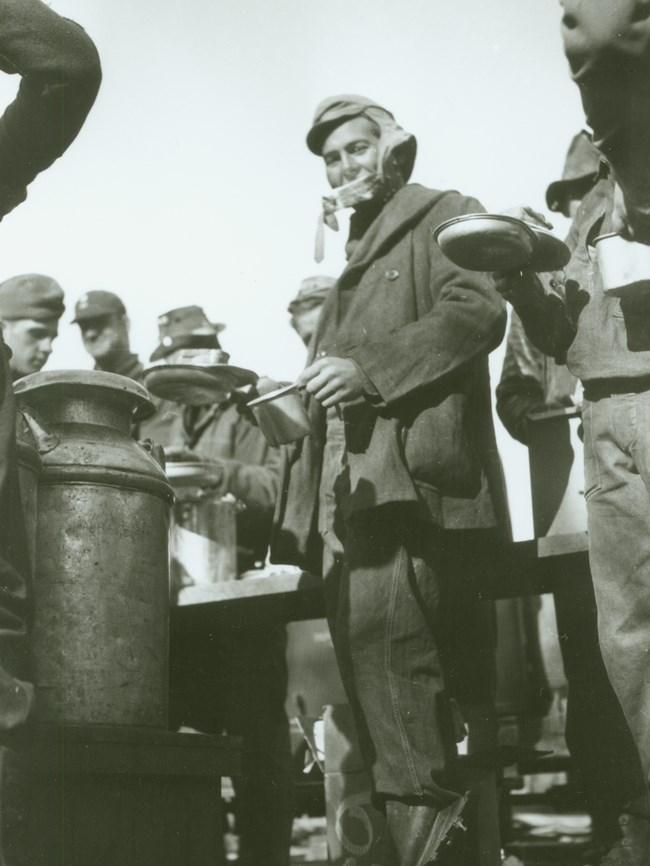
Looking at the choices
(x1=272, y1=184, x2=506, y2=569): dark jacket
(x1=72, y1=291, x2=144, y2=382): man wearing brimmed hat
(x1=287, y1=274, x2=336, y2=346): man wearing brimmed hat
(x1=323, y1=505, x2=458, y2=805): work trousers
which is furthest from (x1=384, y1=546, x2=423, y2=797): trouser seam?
(x1=72, y1=291, x2=144, y2=382): man wearing brimmed hat

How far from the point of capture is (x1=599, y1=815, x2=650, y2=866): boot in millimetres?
3184

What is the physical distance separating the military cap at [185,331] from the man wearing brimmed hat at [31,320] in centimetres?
56

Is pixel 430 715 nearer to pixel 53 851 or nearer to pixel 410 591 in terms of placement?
pixel 410 591

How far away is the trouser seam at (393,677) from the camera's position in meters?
2.95

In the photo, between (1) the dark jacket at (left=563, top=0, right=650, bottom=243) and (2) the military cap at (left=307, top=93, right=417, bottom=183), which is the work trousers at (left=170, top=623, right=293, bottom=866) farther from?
(1) the dark jacket at (left=563, top=0, right=650, bottom=243)

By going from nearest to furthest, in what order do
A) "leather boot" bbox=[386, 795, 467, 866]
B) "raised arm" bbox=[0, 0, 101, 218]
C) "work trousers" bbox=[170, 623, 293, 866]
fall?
1. "raised arm" bbox=[0, 0, 101, 218]
2. "leather boot" bbox=[386, 795, 467, 866]
3. "work trousers" bbox=[170, 623, 293, 866]

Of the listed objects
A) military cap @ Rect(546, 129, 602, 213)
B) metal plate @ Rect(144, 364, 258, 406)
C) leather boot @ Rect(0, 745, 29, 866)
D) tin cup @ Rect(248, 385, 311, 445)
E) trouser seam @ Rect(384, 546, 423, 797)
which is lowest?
leather boot @ Rect(0, 745, 29, 866)

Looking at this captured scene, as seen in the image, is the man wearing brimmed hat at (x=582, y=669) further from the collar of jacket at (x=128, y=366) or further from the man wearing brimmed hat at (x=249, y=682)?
the collar of jacket at (x=128, y=366)

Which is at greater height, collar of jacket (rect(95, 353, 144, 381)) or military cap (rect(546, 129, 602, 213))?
military cap (rect(546, 129, 602, 213))

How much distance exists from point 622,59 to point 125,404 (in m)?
1.92

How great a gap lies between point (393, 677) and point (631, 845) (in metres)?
0.85

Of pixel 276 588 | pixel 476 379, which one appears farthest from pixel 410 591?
pixel 276 588

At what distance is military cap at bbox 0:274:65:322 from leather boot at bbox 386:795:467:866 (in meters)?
2.83

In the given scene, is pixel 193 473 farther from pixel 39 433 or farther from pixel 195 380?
pixel 39 433
